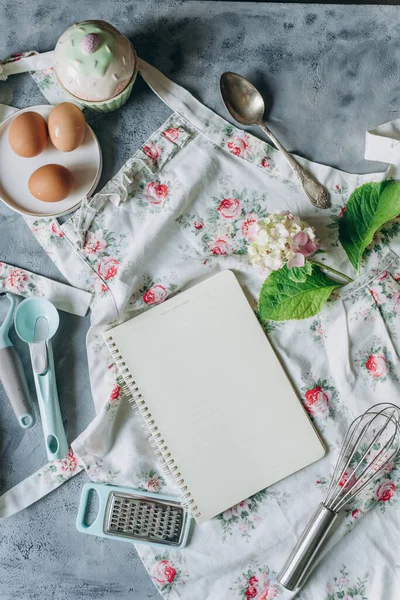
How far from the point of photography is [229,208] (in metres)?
0.79

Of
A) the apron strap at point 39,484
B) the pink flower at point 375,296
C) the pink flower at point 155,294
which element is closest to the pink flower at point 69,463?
the apron strap at point 39,484

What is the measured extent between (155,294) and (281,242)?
0.18 meters

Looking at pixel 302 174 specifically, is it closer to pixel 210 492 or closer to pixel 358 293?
pixel 358 293

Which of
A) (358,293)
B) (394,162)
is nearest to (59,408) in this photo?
(358,293)

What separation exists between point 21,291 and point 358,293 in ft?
1.40

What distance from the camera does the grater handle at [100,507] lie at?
769 millimetres

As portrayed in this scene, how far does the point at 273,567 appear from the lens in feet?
2.52

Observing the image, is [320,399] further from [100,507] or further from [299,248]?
[100,507]

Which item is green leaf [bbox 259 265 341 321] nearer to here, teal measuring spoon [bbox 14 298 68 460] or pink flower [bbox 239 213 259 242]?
pink flower [bbox 239 213 259 242]

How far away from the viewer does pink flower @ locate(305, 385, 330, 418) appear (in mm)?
774

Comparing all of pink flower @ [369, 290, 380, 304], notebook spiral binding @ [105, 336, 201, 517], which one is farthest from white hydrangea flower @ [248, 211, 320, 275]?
notebook spiral binding @ [105, 336, 201, 517]

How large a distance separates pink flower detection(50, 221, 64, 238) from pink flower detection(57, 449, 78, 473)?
275mm

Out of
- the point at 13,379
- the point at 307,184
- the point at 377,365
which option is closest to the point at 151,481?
the point at 13,379

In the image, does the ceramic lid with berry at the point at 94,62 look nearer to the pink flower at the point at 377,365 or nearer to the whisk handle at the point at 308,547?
the pink flower at the point at 377,365
